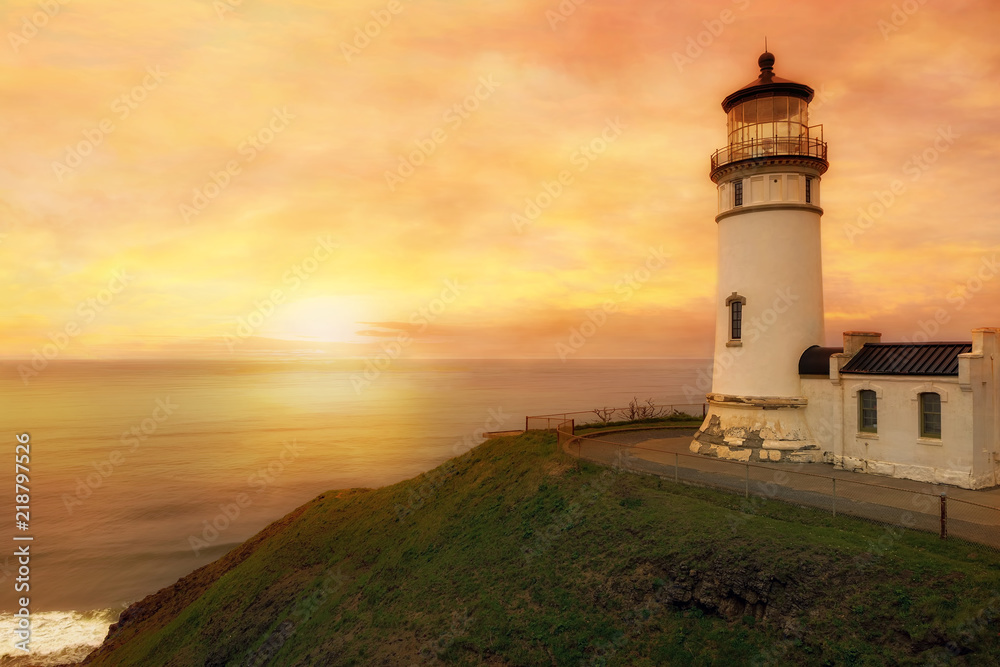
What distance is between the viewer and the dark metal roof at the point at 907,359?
706 inches

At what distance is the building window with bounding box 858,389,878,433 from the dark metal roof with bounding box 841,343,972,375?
92cm

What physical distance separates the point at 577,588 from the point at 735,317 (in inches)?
557

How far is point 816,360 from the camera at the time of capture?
21.4 m

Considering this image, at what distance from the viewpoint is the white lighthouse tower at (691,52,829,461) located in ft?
70.3

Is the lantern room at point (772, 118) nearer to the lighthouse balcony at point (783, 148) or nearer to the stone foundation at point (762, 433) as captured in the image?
the lighthouse balcony at point (783, 148)

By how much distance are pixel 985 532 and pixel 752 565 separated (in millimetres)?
5644

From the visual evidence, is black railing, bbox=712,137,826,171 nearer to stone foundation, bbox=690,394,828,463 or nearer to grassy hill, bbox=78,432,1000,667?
stone foundation, bbox=690,394,828,463

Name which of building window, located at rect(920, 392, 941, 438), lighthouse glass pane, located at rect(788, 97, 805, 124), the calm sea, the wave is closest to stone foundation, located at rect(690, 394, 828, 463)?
building window, located at rect(920, 392, 941, 438)

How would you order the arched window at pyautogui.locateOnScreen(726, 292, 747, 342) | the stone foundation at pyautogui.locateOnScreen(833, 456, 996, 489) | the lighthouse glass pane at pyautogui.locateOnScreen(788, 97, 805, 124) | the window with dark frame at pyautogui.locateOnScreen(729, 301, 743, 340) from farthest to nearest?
the window with dark frame at pyautogui.locateOnScreen(729, 301, 743, 340) < the arched window at pyautogui.locateOnScreen(726, 292, 747, 342) < the lighthouse glass pane at pyautogui.locateOnScreen(788, 97, 805, 124) < the stone foundation at pyautogui.locateOnScreen(833, 456, 996, 489)

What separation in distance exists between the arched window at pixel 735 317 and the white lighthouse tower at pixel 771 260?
Answer: 0.10 m

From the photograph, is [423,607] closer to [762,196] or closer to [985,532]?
[985,532]

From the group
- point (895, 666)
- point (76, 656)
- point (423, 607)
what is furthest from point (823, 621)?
point (76, 656)

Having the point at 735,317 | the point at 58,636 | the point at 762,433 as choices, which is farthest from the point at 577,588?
the point at 58,636

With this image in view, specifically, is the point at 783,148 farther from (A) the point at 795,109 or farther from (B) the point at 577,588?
(B) the point at 577,588
